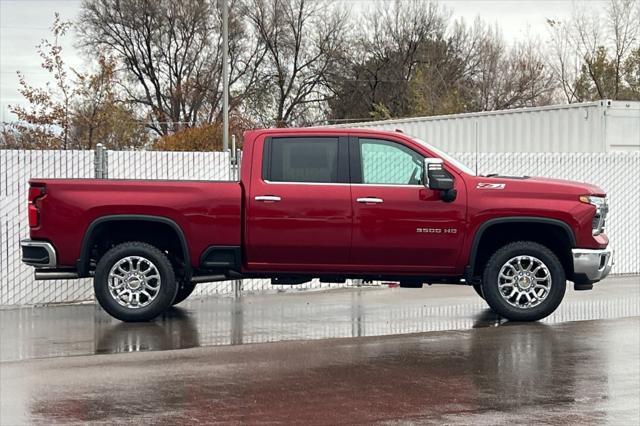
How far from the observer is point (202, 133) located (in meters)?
39.3

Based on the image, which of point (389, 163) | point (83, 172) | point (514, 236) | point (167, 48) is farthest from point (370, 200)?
point (167, 48)

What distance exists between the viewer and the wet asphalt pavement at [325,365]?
25.1 ft

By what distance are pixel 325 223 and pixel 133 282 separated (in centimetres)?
217

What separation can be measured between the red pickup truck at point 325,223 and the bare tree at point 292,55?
4020cm

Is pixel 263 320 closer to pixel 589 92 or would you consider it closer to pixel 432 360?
pixel 432 360

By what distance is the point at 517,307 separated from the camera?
11.8 m

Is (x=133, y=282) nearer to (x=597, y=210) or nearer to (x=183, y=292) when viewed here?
(x=183, y=292)

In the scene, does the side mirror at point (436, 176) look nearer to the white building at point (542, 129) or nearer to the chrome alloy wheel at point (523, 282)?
the chrome alloy wheel at point (523, 282)

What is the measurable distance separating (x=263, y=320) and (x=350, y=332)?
131 centimetres

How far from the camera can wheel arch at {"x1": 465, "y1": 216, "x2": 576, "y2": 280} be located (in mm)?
11672

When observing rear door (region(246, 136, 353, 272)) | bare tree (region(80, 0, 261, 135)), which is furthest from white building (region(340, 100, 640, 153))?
bare tree (region(80, 0, 261, 135))

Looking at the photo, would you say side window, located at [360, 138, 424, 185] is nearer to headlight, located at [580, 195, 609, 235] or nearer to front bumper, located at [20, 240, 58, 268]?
headlight, located at [580, 195, 609, 235]

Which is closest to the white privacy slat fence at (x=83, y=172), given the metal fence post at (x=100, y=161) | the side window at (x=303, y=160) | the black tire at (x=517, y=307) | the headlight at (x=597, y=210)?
the metal fence post at (x=100, y=161)

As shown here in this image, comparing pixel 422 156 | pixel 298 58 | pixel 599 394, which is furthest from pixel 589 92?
pixel 599 394
